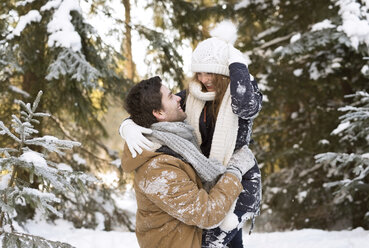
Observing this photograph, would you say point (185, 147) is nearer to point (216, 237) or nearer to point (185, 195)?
point (185, 195)

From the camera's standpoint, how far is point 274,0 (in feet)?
28.0

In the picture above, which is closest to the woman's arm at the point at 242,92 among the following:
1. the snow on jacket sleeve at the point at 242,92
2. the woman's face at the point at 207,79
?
the snow on jacket sleeve at the point at 242,92

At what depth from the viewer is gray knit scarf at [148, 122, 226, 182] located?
7.89 feet

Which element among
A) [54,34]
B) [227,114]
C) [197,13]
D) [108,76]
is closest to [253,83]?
[227,114]

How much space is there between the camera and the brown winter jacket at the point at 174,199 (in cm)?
227

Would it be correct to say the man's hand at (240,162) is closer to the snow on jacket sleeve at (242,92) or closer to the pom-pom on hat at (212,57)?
the snow on jacket sleeve at (242,92)

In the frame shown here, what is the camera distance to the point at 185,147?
242 cm

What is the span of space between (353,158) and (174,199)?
3.25 m

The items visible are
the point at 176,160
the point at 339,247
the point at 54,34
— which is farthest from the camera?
the point at 54,34

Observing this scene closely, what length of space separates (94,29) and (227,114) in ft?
13.4

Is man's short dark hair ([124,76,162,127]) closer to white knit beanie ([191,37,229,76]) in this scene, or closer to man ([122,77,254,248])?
man ([122,77,254,248])

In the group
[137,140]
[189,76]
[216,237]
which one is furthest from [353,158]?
[189,76]

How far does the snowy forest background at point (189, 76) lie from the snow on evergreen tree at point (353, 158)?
24 mm

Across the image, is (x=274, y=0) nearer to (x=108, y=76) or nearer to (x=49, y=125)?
(x=108, y=76)
